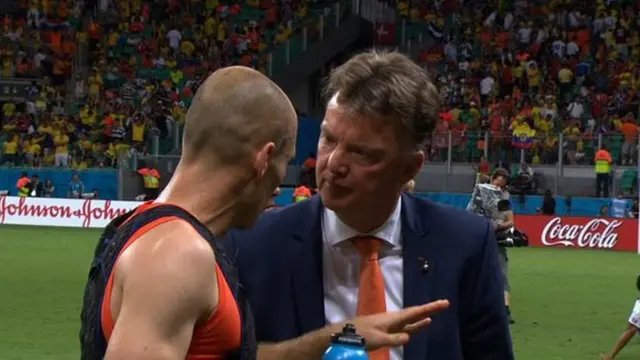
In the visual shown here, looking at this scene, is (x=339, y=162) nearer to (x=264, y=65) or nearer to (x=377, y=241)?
(x=377, y=241)

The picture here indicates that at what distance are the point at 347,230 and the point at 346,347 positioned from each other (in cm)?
73

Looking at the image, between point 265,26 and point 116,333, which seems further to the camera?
point 265,26

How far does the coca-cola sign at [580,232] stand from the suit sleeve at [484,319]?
25.1 m

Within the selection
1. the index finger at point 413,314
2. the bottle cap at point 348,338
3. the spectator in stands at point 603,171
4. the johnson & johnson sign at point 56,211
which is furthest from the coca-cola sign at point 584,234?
the bottle cap at point 348,338

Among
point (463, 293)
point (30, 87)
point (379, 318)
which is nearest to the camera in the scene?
point (379, 318)

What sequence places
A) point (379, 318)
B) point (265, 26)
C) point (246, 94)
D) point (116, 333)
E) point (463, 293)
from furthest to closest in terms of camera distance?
point (265, 26) → point (463, 293) → point (379, 318) → point (246, 94) → point (116, 333)

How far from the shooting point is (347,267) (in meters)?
3.68

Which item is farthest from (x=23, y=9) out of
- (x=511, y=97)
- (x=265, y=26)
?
(x=511, y=97)

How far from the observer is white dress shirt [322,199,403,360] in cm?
366

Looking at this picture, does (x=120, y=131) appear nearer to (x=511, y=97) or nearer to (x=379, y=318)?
(x=511, y=97)

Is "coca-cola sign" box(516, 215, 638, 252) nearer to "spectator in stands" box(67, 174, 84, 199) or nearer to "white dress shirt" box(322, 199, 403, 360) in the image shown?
"spectator in stands" box(67, 174, 84, 199)

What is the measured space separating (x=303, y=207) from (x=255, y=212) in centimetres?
65

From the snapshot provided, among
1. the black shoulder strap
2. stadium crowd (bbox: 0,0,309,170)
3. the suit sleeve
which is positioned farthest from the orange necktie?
stadium crowd (bbox: 0,0,309,170)

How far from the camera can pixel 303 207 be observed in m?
3.76
